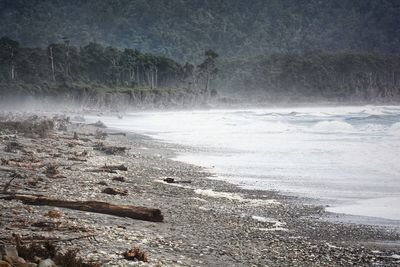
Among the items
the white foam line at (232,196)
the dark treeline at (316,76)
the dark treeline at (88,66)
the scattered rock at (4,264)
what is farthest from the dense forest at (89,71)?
the scattered rock at (4,264)

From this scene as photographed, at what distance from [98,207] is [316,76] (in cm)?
17306

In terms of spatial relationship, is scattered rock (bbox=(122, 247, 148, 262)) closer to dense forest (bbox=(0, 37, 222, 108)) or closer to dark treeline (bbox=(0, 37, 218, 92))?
dense forest (bbox=(0, 37, 222, 108))

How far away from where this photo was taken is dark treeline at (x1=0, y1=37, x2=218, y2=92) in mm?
101500

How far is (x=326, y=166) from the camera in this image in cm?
2191

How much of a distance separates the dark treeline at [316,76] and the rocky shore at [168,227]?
473ft

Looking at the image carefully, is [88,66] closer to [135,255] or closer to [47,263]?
[135,255]

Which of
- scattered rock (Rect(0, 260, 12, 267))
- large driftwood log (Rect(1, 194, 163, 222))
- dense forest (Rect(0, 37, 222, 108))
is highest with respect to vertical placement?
dense forest (Rect(0, 37, 222, 108))

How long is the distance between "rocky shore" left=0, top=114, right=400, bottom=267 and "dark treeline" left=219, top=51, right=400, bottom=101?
144 metres

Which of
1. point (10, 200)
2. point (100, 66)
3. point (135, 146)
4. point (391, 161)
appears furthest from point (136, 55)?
point (10, 200)

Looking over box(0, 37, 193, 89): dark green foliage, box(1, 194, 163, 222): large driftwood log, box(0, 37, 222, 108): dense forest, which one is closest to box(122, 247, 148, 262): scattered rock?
box(1, 194, 163, 222): large driftwood log

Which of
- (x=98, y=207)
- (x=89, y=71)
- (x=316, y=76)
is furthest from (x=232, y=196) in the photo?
(x=316, y=76)

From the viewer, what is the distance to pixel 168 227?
10555mm

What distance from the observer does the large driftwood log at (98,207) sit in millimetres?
10602

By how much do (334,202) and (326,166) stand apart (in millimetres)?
7466
